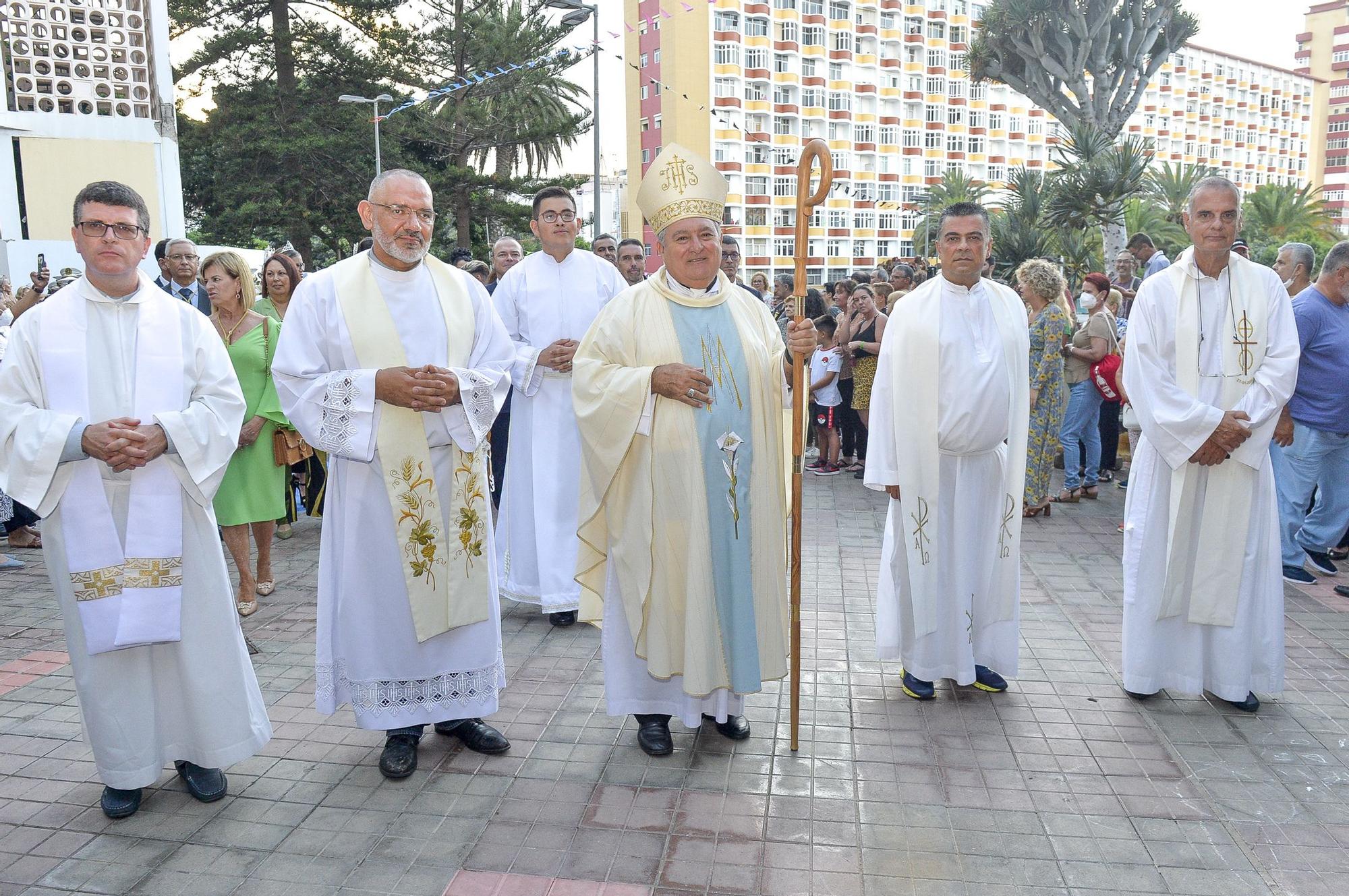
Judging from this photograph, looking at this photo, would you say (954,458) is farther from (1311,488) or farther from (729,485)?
(1311,488)

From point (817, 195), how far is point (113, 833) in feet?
11.3

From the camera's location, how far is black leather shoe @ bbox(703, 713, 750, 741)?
418cm

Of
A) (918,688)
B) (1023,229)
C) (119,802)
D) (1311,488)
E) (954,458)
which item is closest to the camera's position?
(119,802)

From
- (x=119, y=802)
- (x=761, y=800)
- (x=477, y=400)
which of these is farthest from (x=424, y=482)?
(x=761, y=800)

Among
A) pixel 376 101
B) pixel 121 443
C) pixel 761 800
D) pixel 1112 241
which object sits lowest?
pixel 761 800

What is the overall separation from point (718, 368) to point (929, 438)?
1075mm

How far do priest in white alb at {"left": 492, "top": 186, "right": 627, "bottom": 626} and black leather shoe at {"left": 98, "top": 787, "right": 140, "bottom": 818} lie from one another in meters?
2.45

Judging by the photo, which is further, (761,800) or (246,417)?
(246,417)

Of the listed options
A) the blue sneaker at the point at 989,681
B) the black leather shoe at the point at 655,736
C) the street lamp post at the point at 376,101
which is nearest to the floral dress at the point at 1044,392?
the blue sneaker at the point at 989,681

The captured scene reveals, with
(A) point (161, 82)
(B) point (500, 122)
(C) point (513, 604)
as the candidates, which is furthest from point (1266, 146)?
(C) point (513, 604)

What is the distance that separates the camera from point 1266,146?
301ft

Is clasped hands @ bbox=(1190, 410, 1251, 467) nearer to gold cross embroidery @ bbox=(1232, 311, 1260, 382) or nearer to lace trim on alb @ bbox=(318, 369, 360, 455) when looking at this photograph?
gold cross embroidery @ bbox=(1232, 311, 1260, 382)

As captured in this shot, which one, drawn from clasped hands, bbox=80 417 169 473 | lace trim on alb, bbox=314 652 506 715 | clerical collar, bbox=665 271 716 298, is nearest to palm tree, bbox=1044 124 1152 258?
clerical collar, bbox=665 271 716 298

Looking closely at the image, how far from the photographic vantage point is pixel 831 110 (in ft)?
196
